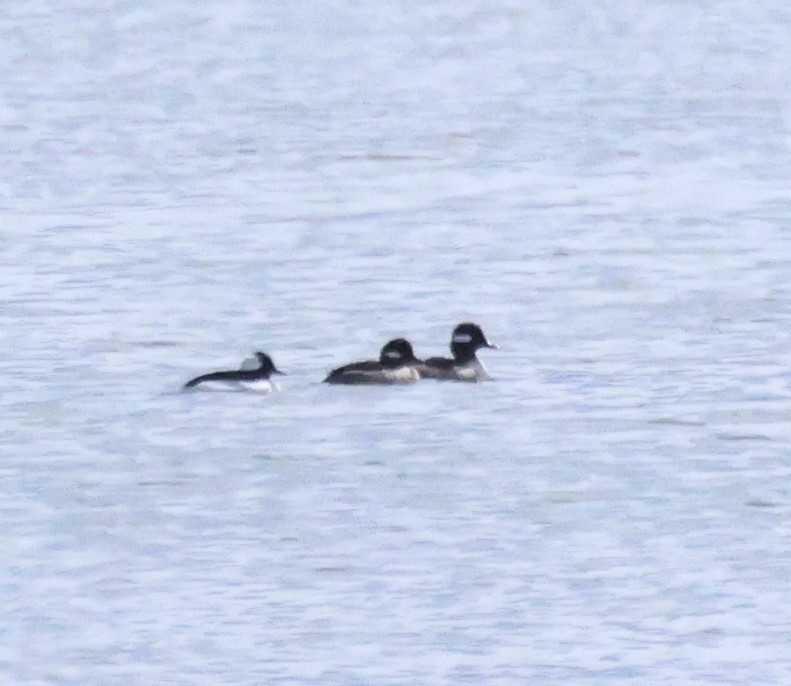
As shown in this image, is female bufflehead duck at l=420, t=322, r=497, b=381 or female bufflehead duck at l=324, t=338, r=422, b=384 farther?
female bufflehead duck at l=420, t=322, r=497, b=381

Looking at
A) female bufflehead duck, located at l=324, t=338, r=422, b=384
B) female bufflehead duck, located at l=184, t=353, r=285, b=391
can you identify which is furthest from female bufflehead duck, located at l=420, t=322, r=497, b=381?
female bufflehead duck, located at l=184, t=353, r=285, b=391

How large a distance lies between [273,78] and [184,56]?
13.1 feet

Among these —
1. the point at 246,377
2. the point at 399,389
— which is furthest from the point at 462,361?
the point at 246,377

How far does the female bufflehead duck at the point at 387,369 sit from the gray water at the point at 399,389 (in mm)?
135

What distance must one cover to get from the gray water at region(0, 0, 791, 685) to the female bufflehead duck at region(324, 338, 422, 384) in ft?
0.44

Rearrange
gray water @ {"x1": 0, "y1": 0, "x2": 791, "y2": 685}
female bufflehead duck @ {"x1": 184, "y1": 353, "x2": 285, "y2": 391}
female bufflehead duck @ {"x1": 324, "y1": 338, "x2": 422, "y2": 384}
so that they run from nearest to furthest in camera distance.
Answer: gray water @ {"x1": 0, "y1": 0, "x2": 791, "y2": 685}
female bufflehead duck @ {"x1": 184, "y1": 353, "x2": 285, "y2": 391}
female bufflehead duck @ {"x1": 324, "y1": 338, "x2": 422, "y2": 384}

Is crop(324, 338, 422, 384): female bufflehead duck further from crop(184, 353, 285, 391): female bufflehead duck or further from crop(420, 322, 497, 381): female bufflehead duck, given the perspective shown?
crop(184, 353, 285, 391): female bufflehead duck

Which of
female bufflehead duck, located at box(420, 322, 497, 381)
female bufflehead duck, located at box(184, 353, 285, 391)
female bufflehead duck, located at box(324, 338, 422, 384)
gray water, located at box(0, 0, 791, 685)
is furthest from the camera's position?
female bufflehead duck, located at box(420, 322, 497, 381)

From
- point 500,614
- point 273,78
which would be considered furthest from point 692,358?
point 273,78

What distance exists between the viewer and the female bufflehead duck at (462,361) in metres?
13.9

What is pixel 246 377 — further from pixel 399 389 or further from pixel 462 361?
pixel 462 361

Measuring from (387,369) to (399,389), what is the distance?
12 centimetres

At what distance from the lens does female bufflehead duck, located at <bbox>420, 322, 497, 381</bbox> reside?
45.7ft

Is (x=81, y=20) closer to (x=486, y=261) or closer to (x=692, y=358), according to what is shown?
(x=486, y=261)
